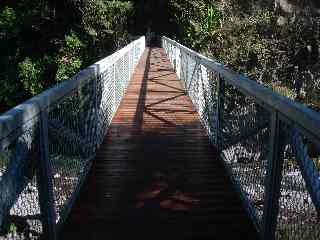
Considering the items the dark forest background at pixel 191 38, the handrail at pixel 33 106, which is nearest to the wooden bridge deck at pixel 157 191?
the handrail at pixel 33 106

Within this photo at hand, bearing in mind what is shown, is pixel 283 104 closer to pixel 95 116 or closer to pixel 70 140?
pixel 70 140

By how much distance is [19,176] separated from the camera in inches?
97.2

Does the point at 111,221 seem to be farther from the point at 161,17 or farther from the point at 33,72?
the point at 161,17

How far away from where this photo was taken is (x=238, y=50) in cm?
1941

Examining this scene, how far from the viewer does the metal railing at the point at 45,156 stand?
2367 mm

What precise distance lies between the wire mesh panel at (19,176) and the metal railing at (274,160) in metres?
1.50

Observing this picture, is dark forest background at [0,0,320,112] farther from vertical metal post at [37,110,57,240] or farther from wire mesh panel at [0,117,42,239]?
wire mesh panel at [0,117,42,239]

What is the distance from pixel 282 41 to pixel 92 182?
1763 cm

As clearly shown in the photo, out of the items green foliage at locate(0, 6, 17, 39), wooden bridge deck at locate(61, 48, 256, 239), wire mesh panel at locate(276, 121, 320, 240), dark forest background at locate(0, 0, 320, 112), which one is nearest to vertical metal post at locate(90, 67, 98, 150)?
wooden bridge deck at locate(61, 48, 256, 239)

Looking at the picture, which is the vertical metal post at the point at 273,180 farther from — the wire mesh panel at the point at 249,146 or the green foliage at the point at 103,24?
the green foliage at the point at 103,24

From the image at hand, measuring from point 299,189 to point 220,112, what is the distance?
2948 mm

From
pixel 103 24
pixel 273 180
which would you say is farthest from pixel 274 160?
pixel 103 24

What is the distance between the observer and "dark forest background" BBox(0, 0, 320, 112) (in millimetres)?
→ 19938

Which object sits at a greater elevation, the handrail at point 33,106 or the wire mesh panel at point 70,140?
the handrail at point 33,106
